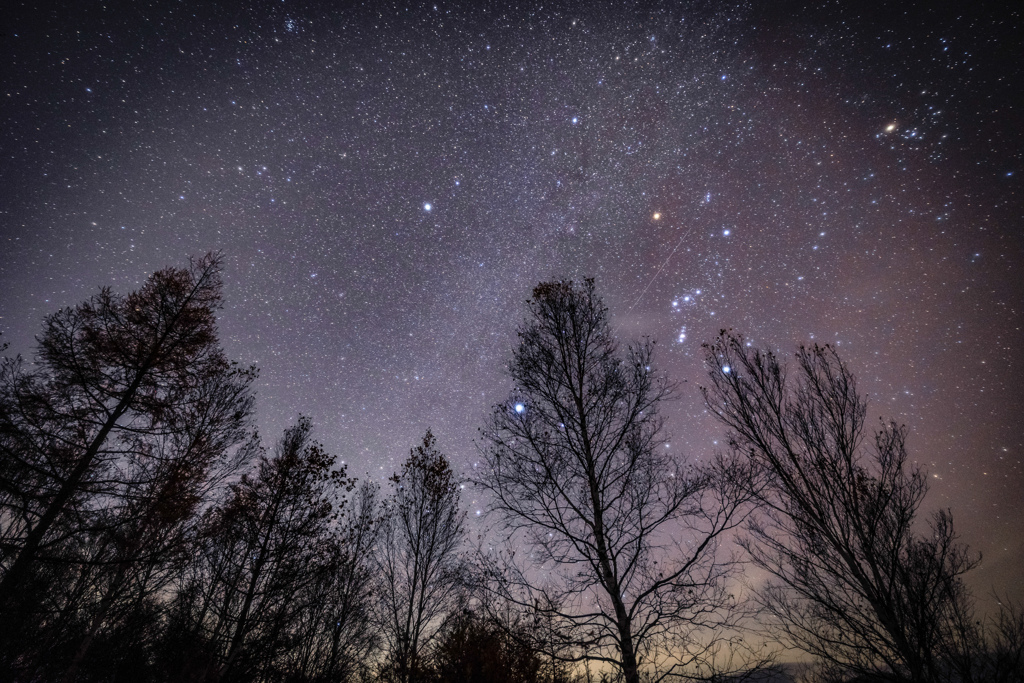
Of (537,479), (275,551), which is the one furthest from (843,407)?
(275,551)

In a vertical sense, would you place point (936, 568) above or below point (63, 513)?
below

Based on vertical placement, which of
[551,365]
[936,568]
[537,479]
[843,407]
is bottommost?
[936,568]

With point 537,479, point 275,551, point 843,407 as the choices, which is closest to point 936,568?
point 843,407

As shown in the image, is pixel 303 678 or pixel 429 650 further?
pixel 429 650

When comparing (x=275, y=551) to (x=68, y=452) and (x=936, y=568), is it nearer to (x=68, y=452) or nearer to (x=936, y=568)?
(x=68, y=452)

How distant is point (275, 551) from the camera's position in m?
9.08

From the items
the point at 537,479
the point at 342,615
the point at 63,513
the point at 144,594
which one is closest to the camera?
the point at 63,513

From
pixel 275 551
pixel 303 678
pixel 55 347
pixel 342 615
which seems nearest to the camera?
pixel 55 347

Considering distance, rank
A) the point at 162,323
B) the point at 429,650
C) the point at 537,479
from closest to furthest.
A: the point at 537,479, the point at 162,323, the point at 429,650

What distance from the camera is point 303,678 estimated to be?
1065 centimetres

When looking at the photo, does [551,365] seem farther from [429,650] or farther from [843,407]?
[429,650]

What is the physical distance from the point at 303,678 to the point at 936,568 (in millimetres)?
16039

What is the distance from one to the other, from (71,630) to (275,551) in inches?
178

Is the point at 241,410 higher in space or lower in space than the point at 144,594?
higher
